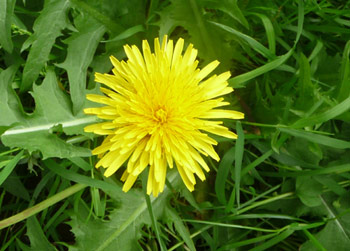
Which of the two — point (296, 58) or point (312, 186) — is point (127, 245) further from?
point (296, 58)

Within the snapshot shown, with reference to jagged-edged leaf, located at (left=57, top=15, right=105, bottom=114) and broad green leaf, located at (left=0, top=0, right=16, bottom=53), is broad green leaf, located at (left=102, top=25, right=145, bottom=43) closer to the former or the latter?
jagged-edged leaf, located at (left=57, top=15, right=105, bottom=114)

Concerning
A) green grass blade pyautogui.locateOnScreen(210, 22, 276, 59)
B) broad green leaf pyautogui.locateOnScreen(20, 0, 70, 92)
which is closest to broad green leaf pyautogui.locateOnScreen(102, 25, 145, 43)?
broad green leaf pyautogui.locateOnScreen(20, 0, 70, 92)

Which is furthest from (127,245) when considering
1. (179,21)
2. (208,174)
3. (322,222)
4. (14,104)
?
(179,21)

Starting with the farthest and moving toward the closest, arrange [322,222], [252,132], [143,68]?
1. [252,132]
2. [322,222]
3. [143,68]

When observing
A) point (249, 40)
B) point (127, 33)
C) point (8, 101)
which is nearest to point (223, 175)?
point (249, 40)

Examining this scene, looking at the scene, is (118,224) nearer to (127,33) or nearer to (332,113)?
(127,33)

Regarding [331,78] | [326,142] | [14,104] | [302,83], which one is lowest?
[326,142]
